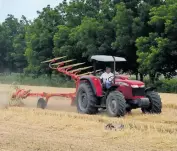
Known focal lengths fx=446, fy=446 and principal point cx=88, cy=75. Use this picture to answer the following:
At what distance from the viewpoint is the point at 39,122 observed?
1116 cm

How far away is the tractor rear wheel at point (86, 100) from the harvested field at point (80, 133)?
857 mm

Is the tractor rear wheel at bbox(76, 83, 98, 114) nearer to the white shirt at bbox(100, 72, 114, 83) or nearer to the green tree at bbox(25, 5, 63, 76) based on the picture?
the white shirt at bbox(100, 72, 114, 83)

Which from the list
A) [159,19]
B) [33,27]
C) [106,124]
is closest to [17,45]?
[33,27]

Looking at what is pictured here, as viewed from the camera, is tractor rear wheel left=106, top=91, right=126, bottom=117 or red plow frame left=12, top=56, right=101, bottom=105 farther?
red plow frame left=12, top=56, right=101, bottom=105

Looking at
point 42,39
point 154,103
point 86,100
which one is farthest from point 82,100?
point 42,39

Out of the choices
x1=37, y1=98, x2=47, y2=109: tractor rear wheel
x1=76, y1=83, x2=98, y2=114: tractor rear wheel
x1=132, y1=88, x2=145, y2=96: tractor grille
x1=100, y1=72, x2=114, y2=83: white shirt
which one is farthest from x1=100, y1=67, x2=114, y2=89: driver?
x1=37, y1=98, x2=47, y2=109: tractor rear wheel

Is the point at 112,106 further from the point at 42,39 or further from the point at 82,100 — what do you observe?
the point at 42,39

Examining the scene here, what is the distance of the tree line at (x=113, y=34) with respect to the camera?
84.9 ft

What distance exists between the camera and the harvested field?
7871 millimetres

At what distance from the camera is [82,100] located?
13.8 meters

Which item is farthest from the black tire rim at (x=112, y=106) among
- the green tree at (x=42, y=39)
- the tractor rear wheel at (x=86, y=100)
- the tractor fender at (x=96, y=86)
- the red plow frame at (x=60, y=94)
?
the green tree at (x=42, y=39)

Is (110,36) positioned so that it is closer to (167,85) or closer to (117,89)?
(167,85)

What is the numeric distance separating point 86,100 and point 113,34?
17.8 metres

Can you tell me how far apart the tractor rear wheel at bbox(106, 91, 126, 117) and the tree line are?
43.0 ft
